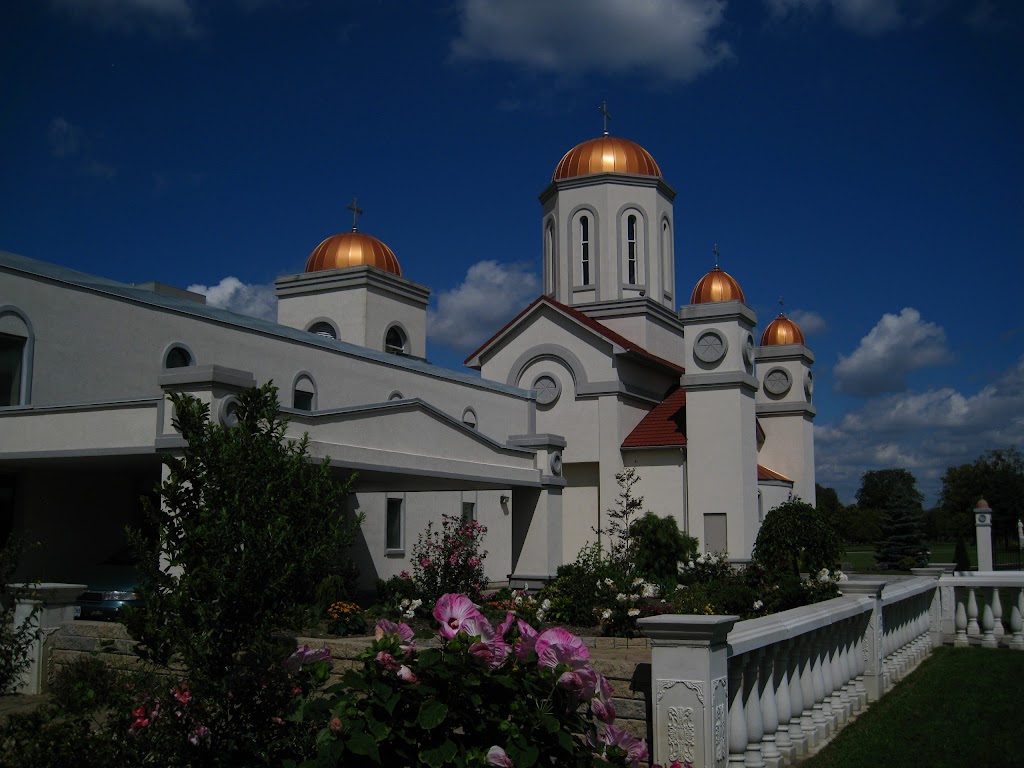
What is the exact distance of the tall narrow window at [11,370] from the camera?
1638cm

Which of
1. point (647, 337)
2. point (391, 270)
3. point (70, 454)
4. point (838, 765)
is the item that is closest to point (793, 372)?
point (647, 337)

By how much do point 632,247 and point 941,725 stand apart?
26881 millimetres

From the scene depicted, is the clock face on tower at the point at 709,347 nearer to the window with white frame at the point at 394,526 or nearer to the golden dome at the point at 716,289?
the golden dome at the point at 716,289

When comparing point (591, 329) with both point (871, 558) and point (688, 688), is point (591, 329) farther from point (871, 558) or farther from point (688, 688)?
point (871, 558)

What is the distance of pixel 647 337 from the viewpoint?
33000 mm

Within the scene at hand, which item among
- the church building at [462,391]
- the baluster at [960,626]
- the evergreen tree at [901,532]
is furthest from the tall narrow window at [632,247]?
the evergreen tree at [901,532]

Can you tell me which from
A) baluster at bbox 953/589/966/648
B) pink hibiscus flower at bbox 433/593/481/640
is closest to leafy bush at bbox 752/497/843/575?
baluster at bbox 953/589/966/648

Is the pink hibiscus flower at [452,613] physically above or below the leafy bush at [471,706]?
above

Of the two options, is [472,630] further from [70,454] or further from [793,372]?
[793,372]

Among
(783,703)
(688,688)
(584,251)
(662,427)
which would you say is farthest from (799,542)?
(584,251)

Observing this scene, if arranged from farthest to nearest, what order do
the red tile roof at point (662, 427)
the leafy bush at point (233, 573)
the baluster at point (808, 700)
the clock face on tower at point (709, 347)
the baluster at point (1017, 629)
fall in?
the red tile roof at point (662, 427) < the clock face on tower at point (709, 347) < the baluster at point (1017, 629) < the baluster at point (808, 700) < the leafy bush at point (233, 573)

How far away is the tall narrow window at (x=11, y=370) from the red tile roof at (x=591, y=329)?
17946mm

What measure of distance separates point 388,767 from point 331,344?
748 inches

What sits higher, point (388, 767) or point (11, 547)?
point (11, 547)
